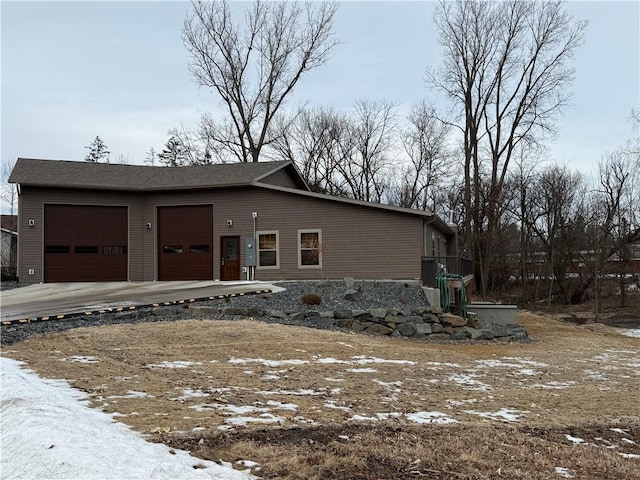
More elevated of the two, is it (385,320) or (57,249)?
(57,249)

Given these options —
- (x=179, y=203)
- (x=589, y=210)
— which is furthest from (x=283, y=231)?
(x=589, y=210)

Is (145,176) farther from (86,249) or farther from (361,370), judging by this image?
(361,370)

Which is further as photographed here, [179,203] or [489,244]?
[489,244]

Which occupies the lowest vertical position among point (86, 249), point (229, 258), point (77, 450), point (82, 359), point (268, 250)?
point (82, 359)

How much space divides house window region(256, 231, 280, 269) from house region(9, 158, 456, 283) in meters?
0.04

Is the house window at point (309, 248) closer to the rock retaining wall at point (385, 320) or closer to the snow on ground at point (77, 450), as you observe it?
the rock retaining wall at point (385, 320)

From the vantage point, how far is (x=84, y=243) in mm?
20422

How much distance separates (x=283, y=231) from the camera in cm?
1962

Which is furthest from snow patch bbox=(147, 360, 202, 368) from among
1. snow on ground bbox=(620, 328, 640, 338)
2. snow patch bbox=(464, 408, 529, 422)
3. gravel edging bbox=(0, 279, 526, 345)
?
snow on ground bbox=(620, 328, 640, 338)

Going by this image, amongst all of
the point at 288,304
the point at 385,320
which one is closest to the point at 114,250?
the point at 288,304

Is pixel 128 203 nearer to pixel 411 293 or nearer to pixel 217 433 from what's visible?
pixel 411 293

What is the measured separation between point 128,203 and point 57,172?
2861 millimetres

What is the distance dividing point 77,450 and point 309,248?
15.8 metres

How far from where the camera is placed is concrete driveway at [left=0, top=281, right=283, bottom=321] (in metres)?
12.3
